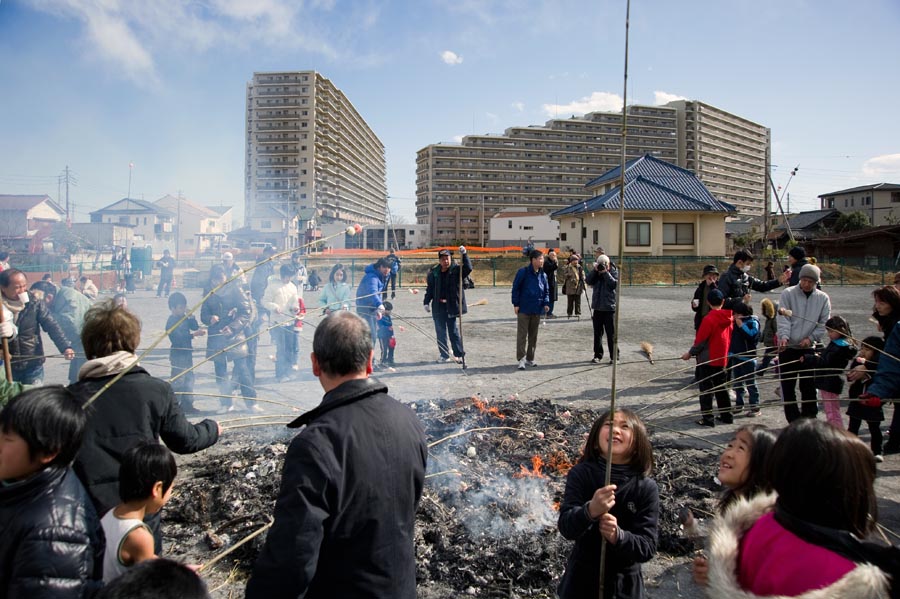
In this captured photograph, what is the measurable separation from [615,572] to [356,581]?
3.77 feet

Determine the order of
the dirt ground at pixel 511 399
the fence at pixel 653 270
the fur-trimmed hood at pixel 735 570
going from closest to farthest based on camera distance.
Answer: the fur-trimmed hood at pixel 735 570, the dirt ground at pixel 511 399, the fence at pixel 653 270

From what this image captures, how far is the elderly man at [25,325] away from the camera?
215 inches

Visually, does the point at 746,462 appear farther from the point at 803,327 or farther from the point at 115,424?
the point at 803,327

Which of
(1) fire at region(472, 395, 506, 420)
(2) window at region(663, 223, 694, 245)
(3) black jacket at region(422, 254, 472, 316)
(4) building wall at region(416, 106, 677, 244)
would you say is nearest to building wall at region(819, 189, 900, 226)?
(2) window at region(663, 223, 694, 245)

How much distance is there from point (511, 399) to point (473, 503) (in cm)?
283

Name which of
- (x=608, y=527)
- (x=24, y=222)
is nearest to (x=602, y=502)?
(x=608, y=527)

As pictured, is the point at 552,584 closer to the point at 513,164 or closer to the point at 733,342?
the point at 733,342

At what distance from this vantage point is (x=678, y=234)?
35.4 metres

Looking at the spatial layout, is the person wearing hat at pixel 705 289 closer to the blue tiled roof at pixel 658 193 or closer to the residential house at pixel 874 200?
the blue tiled roof at pixel 658 193

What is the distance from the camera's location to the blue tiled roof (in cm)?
3431

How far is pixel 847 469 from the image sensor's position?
4.65 feet

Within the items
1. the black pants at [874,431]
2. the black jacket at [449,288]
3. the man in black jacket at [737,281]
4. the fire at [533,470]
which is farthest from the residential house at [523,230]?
the fire at [533,470]

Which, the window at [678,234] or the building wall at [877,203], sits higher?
the building wall at [877,203]

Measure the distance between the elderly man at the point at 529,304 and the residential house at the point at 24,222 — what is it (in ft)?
78.5
